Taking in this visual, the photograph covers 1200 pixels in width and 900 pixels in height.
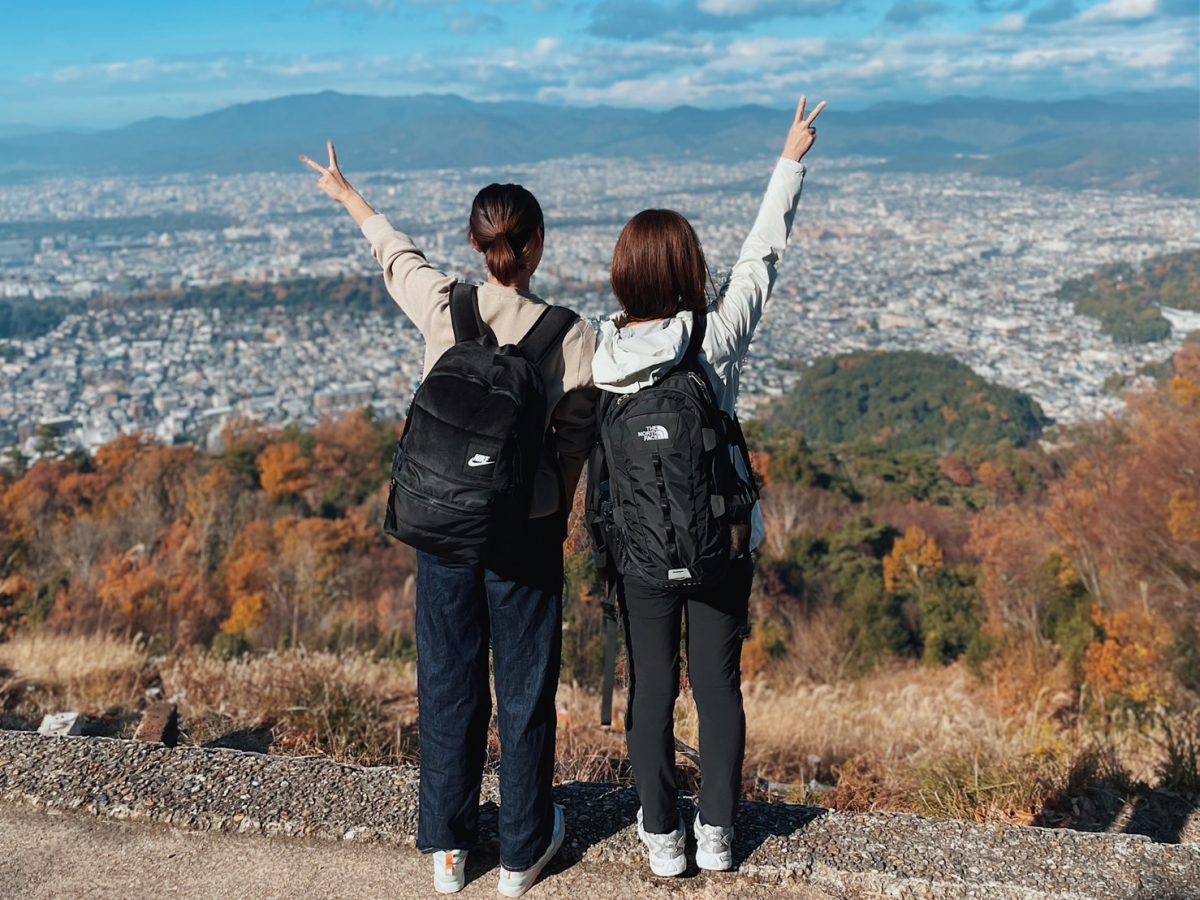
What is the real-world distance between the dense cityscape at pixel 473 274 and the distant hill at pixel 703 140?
11.1m

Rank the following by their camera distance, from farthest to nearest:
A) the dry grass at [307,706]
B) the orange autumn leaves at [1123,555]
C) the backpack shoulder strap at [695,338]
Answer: the orange autumn leaves at [1123,555] < the dry grass at [307,706] < the backpack shoulder strap at [695,338]

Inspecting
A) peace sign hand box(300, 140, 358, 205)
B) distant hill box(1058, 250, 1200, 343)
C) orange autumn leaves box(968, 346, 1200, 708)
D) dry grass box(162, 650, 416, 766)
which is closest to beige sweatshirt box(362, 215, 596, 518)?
peace sign hand box(300, 140, 358, 205)

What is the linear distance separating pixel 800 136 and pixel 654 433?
2.87 ft

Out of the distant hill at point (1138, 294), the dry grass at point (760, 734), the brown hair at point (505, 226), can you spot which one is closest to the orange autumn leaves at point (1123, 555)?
the dry grass at point (760, 734)

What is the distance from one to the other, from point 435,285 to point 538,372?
0.30 metres

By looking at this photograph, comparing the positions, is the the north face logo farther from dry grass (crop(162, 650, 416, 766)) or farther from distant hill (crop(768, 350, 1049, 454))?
distant hill (crop(768, 350, 1049, 454))

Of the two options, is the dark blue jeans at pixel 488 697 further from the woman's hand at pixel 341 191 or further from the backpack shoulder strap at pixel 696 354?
the woman's hand at pixel 341 191

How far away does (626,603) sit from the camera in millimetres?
2086

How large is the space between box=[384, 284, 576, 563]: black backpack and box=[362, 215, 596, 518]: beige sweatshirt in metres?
0.04

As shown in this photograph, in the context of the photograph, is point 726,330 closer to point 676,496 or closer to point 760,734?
point 676,496

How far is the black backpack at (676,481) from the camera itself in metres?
1.87

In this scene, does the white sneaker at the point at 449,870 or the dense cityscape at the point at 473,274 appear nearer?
the white sneaker at the point at 449,870

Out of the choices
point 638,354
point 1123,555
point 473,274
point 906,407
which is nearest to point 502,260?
point 638,354

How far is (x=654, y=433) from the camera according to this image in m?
1.87
